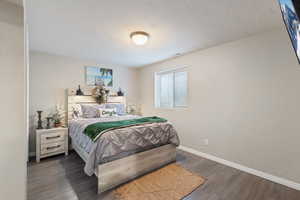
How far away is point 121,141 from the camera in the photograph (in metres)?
2.11

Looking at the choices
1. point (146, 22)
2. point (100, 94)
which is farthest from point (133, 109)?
point (146, 22)

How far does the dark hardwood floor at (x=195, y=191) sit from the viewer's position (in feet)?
6.03

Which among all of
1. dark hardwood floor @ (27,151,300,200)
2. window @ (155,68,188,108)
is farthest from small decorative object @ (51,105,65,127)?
window @ (155,68,188,108)

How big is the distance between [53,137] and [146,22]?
299 cm

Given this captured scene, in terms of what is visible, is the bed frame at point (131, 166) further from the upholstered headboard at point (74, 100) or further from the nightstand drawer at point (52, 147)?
the upholstered headboard at point (74, 100)

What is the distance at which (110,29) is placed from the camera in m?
2.24

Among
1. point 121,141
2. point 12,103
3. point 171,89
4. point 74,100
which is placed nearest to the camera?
point 12,103

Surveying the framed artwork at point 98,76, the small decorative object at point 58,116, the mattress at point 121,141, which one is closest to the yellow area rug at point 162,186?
the mattress at point 121,141

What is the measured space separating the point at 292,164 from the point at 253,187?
26.7 inches

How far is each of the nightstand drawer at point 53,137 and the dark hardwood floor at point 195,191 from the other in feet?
1.47

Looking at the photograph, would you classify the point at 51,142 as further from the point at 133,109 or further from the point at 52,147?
the point at 133,109

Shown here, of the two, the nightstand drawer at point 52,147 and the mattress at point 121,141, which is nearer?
the mattress at point 121,141

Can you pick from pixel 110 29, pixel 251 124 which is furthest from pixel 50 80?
pixel 251 124

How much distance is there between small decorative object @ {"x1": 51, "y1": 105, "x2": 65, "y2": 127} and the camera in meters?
3.29
